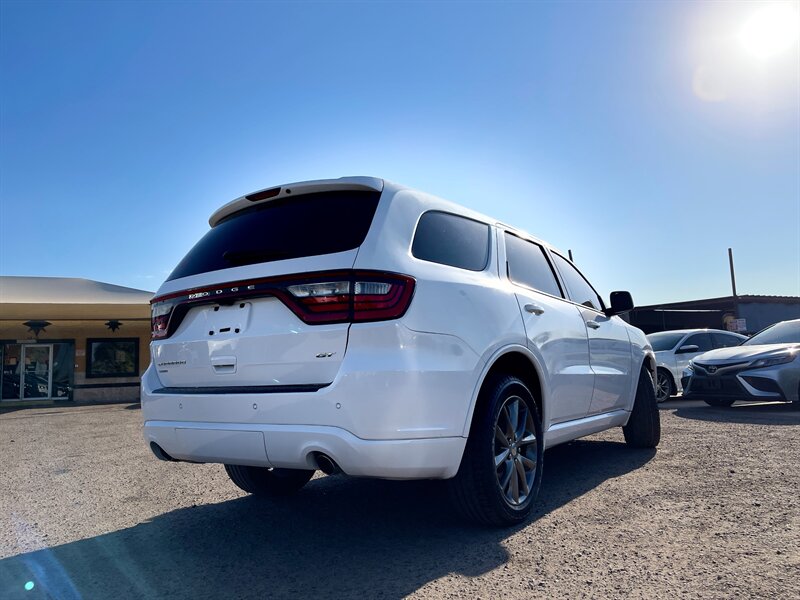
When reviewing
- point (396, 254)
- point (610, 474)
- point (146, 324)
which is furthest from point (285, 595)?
point (146, 324)

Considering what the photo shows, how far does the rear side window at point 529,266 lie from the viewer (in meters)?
4.00

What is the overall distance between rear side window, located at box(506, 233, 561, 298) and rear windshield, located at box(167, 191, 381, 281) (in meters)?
1.25

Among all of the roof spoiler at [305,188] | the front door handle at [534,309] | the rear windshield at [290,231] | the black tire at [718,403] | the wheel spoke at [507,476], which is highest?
the roof spoiler at [305,188]

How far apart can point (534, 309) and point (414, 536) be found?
1568 mm

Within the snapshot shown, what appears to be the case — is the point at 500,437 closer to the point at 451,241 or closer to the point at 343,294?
the point at 451,241

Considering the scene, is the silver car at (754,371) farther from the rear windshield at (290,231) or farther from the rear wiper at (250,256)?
the rear wiper at (250,256)

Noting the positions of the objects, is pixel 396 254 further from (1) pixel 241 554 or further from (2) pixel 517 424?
(1) pixel 241 554

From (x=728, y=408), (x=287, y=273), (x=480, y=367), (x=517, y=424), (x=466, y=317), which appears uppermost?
(x=287, y=273)

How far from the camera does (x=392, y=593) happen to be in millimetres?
2523

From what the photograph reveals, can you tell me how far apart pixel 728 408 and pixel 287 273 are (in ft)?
30.5

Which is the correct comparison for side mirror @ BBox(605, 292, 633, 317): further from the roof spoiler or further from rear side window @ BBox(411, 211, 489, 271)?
the roof spoiler

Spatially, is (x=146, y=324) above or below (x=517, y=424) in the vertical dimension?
above

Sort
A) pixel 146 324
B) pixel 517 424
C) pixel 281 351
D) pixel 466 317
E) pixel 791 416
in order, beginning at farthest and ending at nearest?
pixel 146 324, pixel 791 416, pixel 517 424, pixel 466 317, pixel 281 351

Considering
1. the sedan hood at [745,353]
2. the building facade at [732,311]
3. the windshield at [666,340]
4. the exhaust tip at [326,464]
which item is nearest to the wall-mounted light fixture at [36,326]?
the windshield at [666,340]
